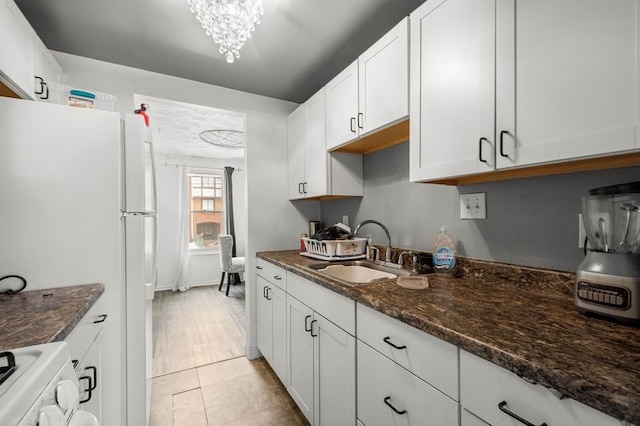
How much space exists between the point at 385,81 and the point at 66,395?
64.3 inches

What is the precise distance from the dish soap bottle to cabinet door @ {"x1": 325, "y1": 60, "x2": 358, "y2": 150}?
2.60 ft

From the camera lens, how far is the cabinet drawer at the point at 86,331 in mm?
900

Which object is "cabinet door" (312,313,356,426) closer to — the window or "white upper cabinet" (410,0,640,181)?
"white upper cabinet" (410,0,640,181)

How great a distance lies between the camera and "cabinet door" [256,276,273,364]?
210 centimetres

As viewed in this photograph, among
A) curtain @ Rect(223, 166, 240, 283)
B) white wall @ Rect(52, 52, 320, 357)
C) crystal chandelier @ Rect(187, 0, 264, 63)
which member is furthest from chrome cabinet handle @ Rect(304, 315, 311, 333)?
curtain @ Rect(223, 166, 240, 283)

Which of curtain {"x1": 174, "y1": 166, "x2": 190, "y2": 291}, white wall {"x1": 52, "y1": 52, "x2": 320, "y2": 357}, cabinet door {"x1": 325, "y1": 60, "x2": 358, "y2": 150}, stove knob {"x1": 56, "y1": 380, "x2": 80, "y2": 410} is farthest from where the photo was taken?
curtain {"x1": 174, "y1": 166, "x2": 190, "y2": 291}

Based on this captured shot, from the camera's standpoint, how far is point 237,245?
4.95 metres

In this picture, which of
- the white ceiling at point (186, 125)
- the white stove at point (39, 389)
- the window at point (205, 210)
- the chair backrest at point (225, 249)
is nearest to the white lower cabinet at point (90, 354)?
the white stove at point (39, 389)

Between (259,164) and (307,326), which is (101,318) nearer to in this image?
(307,326)

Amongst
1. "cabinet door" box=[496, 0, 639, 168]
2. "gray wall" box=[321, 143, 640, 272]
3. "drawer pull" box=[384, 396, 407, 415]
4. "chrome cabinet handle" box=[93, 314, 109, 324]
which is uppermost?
"cabinet door" box=[496, 0, 639, 168]

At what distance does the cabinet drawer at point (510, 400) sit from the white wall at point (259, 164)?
201 centimetres

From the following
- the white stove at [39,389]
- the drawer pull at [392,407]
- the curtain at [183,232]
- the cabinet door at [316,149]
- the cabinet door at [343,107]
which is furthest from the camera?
the curtain at [183,232]

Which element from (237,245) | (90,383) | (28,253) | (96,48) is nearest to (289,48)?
(96,48)

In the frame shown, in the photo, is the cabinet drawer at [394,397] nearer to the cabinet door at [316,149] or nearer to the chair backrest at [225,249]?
the cabinet door at [316,149]
